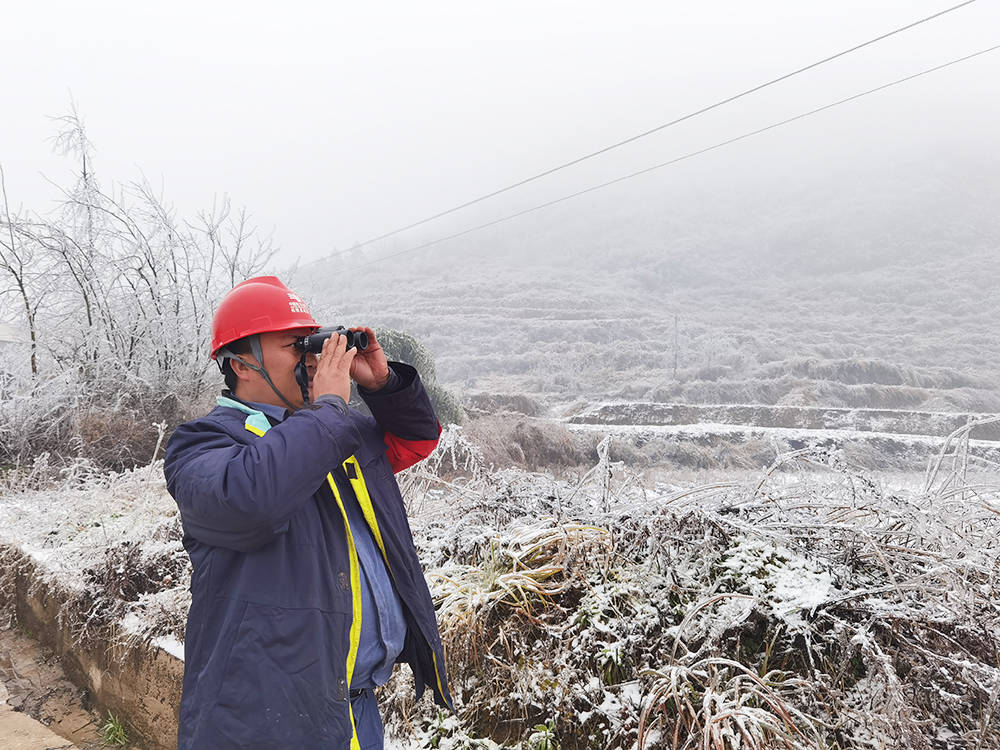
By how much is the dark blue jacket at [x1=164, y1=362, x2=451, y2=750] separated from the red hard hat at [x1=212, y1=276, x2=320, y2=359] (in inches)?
9.9

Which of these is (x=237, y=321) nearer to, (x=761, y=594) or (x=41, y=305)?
(x=761, y=594)

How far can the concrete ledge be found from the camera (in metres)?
3.07

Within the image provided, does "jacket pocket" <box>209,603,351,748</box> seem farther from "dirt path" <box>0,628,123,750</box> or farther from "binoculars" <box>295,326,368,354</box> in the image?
"dirt path" <box>0,628,123,750</box>

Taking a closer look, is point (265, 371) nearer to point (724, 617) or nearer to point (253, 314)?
point (253, 314)

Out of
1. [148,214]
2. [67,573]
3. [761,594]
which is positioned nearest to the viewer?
[761,594]

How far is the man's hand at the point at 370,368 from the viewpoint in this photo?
1.69 meters

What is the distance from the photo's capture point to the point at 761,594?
2.13m

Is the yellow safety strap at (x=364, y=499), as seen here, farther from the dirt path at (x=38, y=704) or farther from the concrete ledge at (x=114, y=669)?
the dirt path at (x=38, y=704)

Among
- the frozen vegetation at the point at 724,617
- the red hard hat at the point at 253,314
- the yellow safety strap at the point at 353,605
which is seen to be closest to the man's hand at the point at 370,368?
the red hard hat at the point at 253,314

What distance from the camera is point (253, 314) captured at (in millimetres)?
1557

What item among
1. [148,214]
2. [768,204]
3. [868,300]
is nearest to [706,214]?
[768,204]

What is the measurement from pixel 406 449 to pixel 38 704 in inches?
145

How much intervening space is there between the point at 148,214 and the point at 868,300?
1911 inches

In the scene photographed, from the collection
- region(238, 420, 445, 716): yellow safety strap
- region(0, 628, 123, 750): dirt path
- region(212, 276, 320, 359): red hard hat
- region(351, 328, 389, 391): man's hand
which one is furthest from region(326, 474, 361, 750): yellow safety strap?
region(0, 628, 123, 750): dirt path
